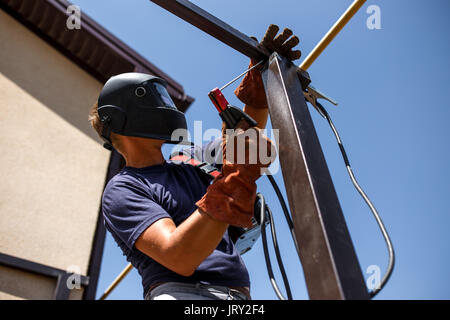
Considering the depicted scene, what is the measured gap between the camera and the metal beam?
150cm

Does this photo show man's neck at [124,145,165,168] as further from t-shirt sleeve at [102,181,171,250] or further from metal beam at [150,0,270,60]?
metal beam at [150,0,270,60]

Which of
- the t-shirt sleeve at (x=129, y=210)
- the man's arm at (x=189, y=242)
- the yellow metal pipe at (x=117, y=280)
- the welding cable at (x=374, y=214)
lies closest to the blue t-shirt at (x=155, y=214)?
the t-shirt sleeve at (x=129, y=210)

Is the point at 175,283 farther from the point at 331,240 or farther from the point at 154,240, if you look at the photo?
the point at 331,240

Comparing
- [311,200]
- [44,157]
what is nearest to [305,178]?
[311,200]

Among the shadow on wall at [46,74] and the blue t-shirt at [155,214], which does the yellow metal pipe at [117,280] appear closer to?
the shadow on wall at [46,74]

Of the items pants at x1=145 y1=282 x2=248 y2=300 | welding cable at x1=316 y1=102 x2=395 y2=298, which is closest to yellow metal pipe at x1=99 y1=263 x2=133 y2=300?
pants at x1=145 y1=282 x2=248 y2=300

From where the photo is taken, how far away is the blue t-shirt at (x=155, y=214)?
4.96 feet

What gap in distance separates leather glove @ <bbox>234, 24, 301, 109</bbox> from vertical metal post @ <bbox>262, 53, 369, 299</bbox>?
80mm

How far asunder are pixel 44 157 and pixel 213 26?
14.7ft

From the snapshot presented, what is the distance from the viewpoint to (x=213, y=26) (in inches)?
60.2

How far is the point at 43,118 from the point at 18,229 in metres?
1.67
